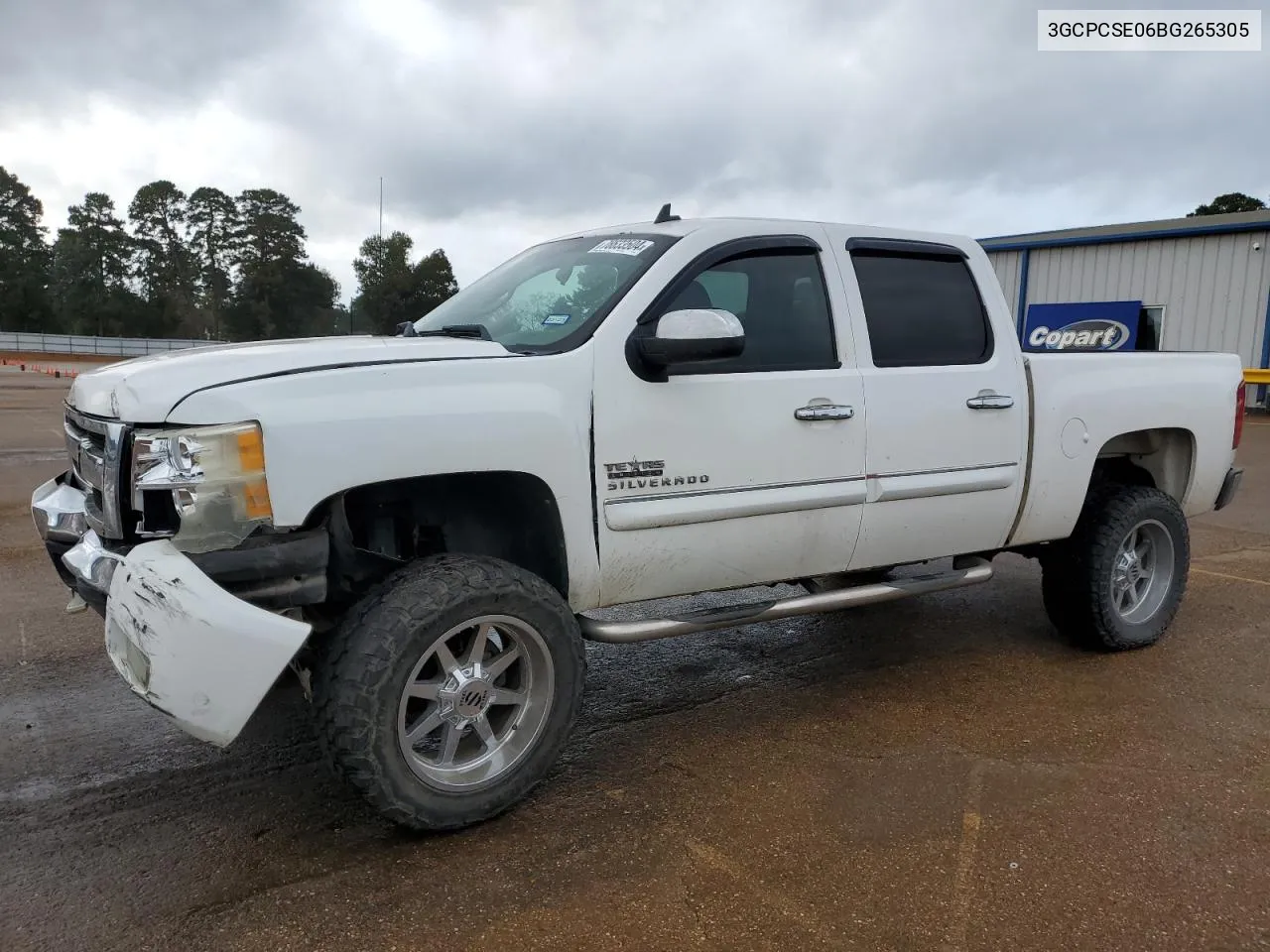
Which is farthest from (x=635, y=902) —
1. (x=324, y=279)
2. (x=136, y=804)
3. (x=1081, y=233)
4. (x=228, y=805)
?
(x=324, y=279)

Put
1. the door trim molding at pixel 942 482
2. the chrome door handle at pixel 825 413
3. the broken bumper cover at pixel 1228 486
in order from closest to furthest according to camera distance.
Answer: the chrome door handle at pixel 825 413, the door trim molding at pixel 942 482, the broken bumper cover at pixel 1228 486

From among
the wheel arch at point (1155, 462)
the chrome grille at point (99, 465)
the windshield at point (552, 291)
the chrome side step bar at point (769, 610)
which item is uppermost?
the windshield at point (552, 291)

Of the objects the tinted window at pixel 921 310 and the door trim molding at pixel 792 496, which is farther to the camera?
the tinted window at pixel 921 310

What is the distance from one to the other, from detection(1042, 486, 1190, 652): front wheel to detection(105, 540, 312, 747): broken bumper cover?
375cm

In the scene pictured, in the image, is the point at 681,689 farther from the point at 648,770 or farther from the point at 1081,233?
the point at 1081,233

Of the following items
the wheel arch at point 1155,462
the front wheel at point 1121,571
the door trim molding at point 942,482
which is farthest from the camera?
the wheel arch at point 1155,462

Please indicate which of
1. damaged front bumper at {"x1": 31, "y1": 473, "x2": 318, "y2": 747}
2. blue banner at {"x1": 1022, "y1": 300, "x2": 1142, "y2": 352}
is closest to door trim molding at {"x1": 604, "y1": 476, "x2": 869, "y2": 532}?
damaged front bumper at {"x1": 31, "y1": 473, "x2": 318, "y2": 747}

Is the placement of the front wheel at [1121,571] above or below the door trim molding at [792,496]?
below

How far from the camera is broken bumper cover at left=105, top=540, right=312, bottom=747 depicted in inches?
101

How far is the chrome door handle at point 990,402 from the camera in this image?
4156mm

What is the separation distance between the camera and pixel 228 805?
3.22 m

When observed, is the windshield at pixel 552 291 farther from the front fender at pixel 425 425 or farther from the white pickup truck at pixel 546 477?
the front fender at pixel 425 425

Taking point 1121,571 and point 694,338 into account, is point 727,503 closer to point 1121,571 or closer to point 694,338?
point 694,338

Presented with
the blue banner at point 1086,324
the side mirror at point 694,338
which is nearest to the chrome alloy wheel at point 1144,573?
the side mirror at point 694,338
